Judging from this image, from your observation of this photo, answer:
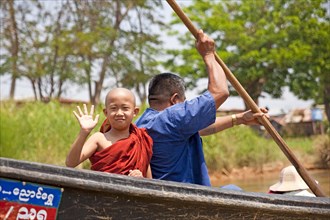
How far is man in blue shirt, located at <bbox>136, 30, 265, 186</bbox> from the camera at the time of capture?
10.2 ft

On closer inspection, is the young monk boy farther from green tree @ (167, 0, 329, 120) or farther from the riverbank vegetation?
green tree @ (167, 0, 329, 120)

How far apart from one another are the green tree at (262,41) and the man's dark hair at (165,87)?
19400mm

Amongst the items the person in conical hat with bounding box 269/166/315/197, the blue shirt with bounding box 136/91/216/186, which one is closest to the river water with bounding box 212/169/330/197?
the person in conical hat with bounding box 269/166/315/197

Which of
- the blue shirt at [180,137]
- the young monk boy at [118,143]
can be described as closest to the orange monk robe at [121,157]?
the young monk boy at [118,143]

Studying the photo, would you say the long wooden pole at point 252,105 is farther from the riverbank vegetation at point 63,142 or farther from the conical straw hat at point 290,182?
the riverbank vegetation at point 63,142

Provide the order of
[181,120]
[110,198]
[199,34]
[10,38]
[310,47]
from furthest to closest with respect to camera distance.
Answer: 1. [310,47]
2. [10,38]
3. [199,34]
4. [181,120]
5. [110,198]

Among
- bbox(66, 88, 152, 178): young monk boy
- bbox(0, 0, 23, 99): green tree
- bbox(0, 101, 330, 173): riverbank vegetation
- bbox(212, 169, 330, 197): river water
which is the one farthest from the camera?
bbox(0, 0, 23, 99): green tree

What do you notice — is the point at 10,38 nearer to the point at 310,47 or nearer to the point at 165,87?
the point at 310,47

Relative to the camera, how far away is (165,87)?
3375 millimetres

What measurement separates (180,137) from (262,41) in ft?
67.2

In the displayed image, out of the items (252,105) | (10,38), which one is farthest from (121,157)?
(10,38)

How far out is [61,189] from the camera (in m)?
2.46

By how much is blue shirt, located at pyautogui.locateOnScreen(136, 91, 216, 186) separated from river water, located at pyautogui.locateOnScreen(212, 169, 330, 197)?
604 centimetres

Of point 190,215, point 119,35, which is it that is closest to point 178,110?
point 190,215
